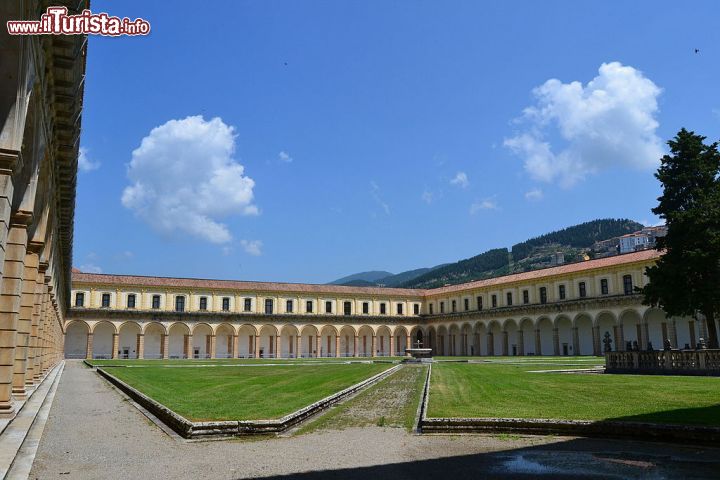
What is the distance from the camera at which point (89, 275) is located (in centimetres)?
6338

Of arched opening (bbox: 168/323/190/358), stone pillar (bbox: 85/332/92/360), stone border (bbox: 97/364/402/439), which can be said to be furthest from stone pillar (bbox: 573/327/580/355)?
stone pillar (bbox: 85/332/92/360)

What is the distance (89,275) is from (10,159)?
199 ft

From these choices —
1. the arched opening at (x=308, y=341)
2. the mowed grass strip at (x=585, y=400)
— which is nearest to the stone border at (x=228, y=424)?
the mowed grass strip at (x=585, y=400)

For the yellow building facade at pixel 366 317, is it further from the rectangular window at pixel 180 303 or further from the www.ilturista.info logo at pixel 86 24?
the www.ilturista.info logo at pixel 86 24

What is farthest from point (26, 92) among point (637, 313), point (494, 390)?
point (637, 313)

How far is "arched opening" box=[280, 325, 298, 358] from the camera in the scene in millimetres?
74188

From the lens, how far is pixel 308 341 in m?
76.3

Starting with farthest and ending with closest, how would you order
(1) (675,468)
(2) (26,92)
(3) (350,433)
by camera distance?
(3) (350,433)
(2) (26,92)
(1) (675,468)

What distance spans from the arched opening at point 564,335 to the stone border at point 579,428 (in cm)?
5110

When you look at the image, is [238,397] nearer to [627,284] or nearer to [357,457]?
[357,457]

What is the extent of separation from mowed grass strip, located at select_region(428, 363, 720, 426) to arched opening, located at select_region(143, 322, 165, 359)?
5357cm

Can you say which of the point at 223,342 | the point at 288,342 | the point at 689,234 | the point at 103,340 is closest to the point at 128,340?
the point at 103,340

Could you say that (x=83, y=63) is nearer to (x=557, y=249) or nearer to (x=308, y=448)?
(x=308, y=448)

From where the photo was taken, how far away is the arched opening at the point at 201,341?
225ft
